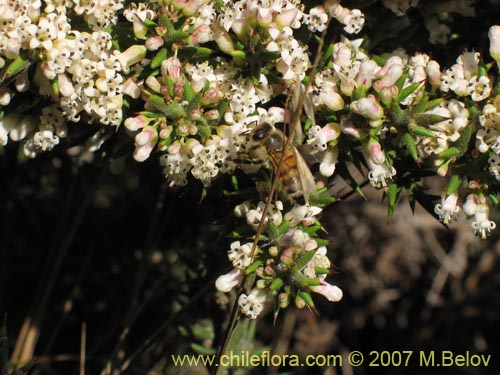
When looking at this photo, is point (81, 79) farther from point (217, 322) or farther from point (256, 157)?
point (217, 322)

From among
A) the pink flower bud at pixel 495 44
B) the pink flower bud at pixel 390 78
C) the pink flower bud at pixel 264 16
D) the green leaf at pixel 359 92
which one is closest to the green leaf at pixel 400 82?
the pink flower bud at pixel 390 78

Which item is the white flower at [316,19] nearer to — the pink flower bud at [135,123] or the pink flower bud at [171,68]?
the pink flower bud at [171,68]

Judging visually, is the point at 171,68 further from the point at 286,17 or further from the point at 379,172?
the point at 379,172

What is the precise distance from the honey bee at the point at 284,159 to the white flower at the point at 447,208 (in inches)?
25.8

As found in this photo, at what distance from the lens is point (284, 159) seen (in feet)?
8.84

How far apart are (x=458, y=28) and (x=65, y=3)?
224 cm

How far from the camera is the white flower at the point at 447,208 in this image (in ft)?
9.67

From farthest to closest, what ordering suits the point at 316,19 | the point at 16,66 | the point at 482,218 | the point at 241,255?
the point at 316,19 < the point at 482,218 < the point at 241,255 < the point at 16,66

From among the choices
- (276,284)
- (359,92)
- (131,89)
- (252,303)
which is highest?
(131,89)

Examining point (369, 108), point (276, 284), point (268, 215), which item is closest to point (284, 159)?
point (268, 215)

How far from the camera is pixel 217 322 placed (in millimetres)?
3939

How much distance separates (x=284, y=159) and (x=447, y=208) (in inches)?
32.7

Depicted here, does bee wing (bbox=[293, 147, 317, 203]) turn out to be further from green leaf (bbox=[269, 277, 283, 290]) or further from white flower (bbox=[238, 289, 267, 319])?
white flower (bbox=[238, 289, 267, 319])

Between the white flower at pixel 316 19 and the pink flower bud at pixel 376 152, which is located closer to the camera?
the pink flower bud at pixel 376 152
